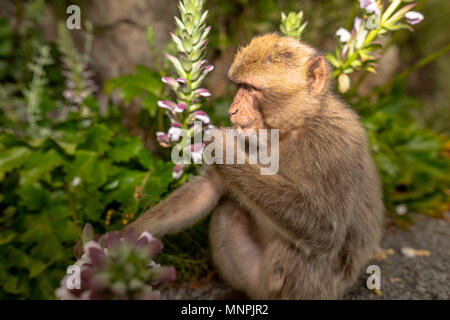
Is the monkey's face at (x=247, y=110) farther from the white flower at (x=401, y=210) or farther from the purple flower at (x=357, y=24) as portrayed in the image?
the white flower at (x=401, y=210)

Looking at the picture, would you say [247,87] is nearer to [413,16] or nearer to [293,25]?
[293,25]

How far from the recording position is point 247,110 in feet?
5.86

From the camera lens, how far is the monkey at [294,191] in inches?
63.4

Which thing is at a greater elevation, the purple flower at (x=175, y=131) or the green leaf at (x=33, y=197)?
the purple flower at (x=175, y=131)

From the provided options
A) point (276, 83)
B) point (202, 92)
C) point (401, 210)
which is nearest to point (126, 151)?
point (202, 92)

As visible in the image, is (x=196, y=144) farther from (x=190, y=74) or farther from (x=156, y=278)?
(x=156, y=278)

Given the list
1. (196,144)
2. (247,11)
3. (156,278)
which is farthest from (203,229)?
(247,11)

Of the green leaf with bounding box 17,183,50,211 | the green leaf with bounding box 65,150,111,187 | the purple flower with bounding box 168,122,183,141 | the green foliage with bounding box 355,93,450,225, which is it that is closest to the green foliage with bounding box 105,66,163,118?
the green leaf with bounding box 65,150,111,187

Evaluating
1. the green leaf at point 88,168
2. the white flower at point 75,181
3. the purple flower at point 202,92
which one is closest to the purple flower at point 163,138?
the purple flower at point 202,92

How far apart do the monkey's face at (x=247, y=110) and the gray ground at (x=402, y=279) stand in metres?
1.09

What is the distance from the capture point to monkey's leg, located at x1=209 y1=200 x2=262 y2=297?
2.04 meters

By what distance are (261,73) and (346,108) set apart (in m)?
0.60

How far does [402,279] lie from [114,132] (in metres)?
2.43

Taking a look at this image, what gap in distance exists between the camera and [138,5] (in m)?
4.02
